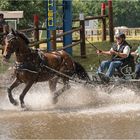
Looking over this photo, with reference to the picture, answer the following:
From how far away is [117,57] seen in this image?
12.3 m

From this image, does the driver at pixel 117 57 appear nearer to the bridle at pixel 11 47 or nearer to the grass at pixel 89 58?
the bridle at pixel 11 47

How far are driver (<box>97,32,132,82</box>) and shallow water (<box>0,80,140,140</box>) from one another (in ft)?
1.35

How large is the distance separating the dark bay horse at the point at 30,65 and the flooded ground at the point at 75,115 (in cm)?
43

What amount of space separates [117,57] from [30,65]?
2365 mm

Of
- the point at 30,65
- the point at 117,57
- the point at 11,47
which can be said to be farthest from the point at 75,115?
the point at 117,57

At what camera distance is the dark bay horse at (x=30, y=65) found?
11062mm

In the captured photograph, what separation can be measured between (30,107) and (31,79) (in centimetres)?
66

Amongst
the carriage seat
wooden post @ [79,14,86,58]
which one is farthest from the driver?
wooden post @ [79,14,86,58]

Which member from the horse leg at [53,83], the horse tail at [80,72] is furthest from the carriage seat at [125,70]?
the horse leg at [53,83]

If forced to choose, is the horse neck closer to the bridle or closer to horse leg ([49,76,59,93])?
the bridle

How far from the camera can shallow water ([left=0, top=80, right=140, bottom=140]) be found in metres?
8.53

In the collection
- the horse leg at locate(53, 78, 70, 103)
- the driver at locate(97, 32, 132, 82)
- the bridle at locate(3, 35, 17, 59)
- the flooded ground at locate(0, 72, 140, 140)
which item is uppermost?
the bridle at locate(3, 35, 17, 59)

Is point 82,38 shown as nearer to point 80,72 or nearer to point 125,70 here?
point 80,72

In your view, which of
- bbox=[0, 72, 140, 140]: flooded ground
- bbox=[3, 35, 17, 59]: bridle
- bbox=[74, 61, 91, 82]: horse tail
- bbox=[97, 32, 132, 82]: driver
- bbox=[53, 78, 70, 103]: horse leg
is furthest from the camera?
bbox=[74, 61, 91, 82]: horse tail
